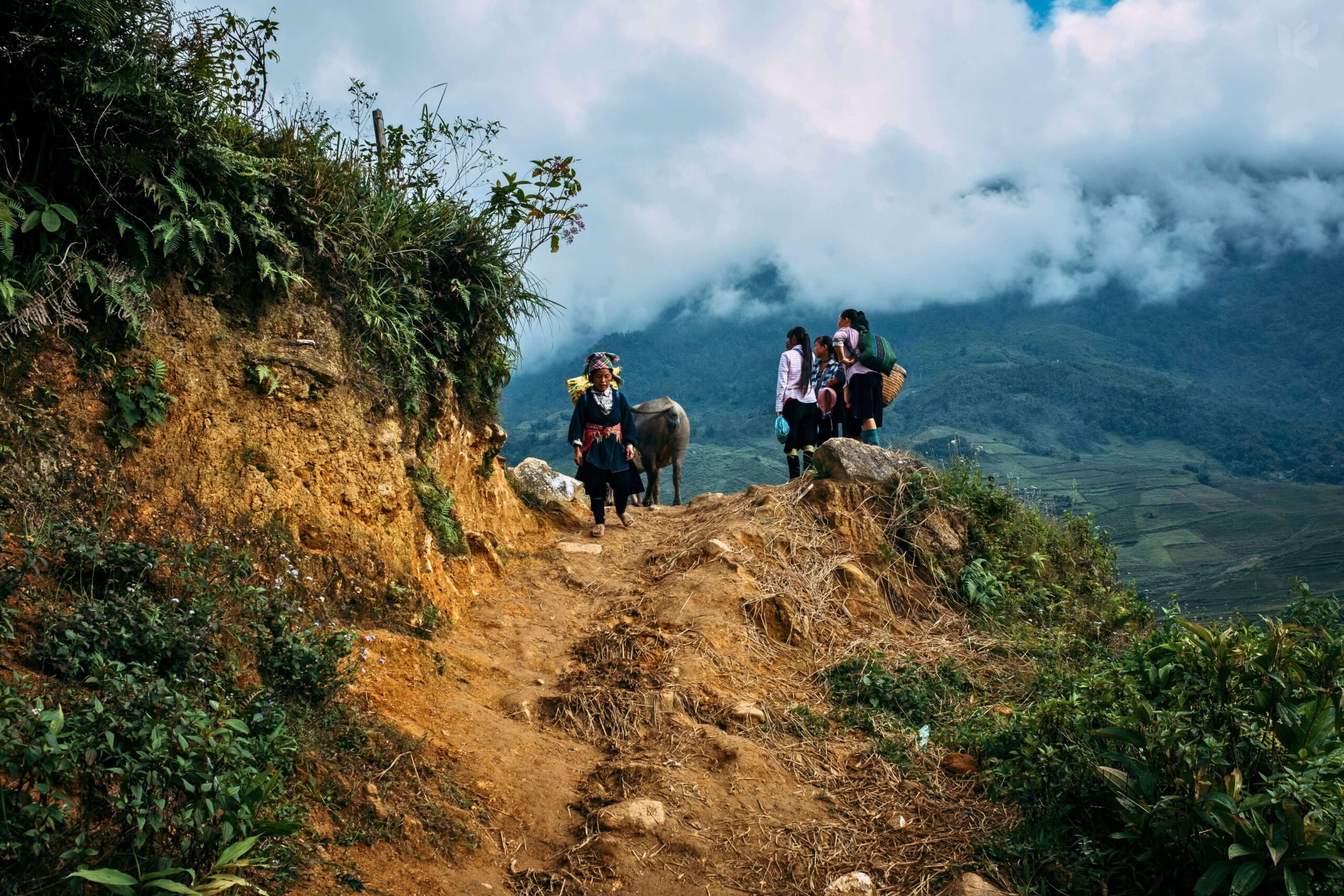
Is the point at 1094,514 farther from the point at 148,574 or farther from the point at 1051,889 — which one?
the point at 148,574

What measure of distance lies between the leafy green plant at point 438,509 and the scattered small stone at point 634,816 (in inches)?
113

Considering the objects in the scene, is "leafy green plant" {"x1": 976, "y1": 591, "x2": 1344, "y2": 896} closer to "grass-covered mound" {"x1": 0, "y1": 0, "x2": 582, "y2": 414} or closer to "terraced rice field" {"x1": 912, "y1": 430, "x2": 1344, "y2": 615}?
"grass-covered mound" {"x1": 0, "y1": 0, "x2": 582, "y2": 414}

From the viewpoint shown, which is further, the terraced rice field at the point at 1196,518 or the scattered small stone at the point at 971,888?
the terraced rice field at the point at 1196,518

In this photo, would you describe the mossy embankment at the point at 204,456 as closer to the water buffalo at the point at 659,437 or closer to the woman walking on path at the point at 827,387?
the woman walking on path at the point at 827,387

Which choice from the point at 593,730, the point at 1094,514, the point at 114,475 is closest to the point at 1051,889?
the point at 593,730

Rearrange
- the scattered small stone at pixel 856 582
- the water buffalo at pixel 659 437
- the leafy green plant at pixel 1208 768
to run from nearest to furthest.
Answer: the leafy green plant at pixel 1208 768 < the scattered small stone at pixel 856 582 < the water buffalo at pixel 659 437

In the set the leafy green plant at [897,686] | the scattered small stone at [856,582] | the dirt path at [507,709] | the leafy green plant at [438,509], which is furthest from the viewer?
the scattered small stone at [856,582]

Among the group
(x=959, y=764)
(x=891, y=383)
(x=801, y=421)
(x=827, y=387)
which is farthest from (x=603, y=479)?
(x=959, y=764)

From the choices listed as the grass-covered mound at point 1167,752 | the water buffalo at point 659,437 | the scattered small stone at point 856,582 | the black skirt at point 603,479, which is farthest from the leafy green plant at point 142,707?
the water buffalo at point 659,437

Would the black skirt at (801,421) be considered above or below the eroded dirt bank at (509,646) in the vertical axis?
above

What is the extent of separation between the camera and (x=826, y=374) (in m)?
9.74

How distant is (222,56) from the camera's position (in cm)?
492

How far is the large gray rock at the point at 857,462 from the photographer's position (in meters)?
7.92

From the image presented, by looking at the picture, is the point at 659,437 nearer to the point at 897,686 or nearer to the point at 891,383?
the point at 891,383
